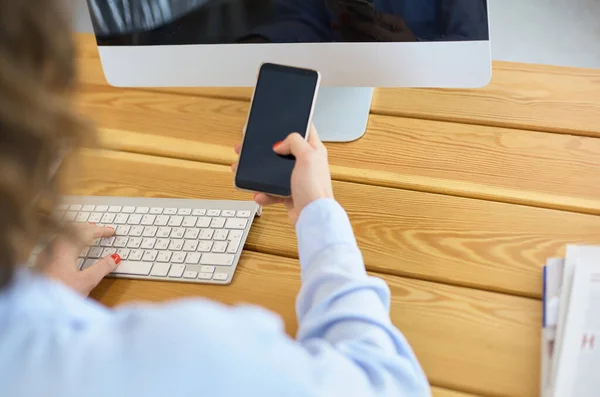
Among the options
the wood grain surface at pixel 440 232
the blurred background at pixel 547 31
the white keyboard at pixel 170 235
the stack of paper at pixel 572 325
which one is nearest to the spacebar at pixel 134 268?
the white keyboard at pixel 170 235

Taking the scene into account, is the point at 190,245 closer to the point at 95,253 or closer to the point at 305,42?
the point at 95,253

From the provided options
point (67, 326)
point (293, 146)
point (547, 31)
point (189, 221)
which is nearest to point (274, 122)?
point (293, 146)

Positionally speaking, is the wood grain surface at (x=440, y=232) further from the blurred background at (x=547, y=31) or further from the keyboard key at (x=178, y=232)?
the blurred background at (x=547, y=31)

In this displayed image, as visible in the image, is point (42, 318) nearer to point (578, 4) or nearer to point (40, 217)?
point (40, 217)

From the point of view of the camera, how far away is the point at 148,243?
0.70 meters

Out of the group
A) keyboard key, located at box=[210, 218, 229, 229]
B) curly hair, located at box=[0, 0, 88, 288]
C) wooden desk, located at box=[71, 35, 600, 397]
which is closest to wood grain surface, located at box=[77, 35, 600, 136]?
wooden desk, located at box=[71, 35, 600, 397]

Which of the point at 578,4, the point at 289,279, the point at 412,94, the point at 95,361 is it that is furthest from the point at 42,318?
the point at 578,4

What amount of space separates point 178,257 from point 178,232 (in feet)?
0.12

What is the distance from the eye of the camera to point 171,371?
37 centimetres

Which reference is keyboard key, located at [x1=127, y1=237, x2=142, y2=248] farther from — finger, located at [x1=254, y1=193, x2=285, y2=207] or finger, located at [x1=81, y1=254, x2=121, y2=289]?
finger, located at [x1=254, y1=193, x2=285, y2=207]

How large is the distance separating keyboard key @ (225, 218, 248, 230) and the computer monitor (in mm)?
170

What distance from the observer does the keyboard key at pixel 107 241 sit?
0.70 m

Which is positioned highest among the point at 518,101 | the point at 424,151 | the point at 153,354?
the point at 518,101

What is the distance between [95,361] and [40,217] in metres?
0.11
